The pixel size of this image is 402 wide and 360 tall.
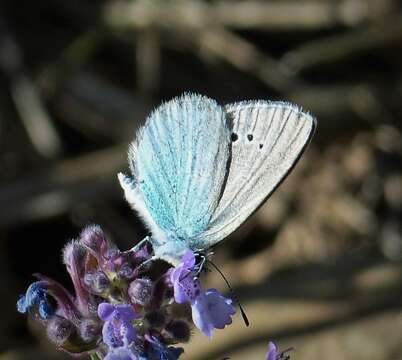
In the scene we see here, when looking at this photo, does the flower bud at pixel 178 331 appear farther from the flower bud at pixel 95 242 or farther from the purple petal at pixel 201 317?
the flower bud at pixel 95 242

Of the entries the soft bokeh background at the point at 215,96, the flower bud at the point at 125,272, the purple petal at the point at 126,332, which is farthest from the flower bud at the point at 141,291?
the soft bokeh background at the point at 215,96

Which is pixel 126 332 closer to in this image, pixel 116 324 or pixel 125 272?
pixel 116 324

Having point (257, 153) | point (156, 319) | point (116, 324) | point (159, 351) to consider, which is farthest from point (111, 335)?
point (257, 153)

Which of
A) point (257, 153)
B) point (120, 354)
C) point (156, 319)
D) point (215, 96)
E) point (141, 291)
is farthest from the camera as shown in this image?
point (215, 96)

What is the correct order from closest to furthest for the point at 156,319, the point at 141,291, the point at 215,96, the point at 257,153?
1. the point at 141,291
2. the point at 156,319
3. the point at 257,153
4. the point at 215,96

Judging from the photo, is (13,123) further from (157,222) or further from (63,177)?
(157,222)

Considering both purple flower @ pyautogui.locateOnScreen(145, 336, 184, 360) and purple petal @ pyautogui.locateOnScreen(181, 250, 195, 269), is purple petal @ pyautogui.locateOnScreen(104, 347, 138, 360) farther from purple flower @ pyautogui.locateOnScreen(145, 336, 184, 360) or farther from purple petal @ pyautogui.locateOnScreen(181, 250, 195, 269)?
purple petal @ pyautogui.locateOnScreen(181, 250, 195, 269)

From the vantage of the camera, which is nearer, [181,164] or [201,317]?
[201,317]
